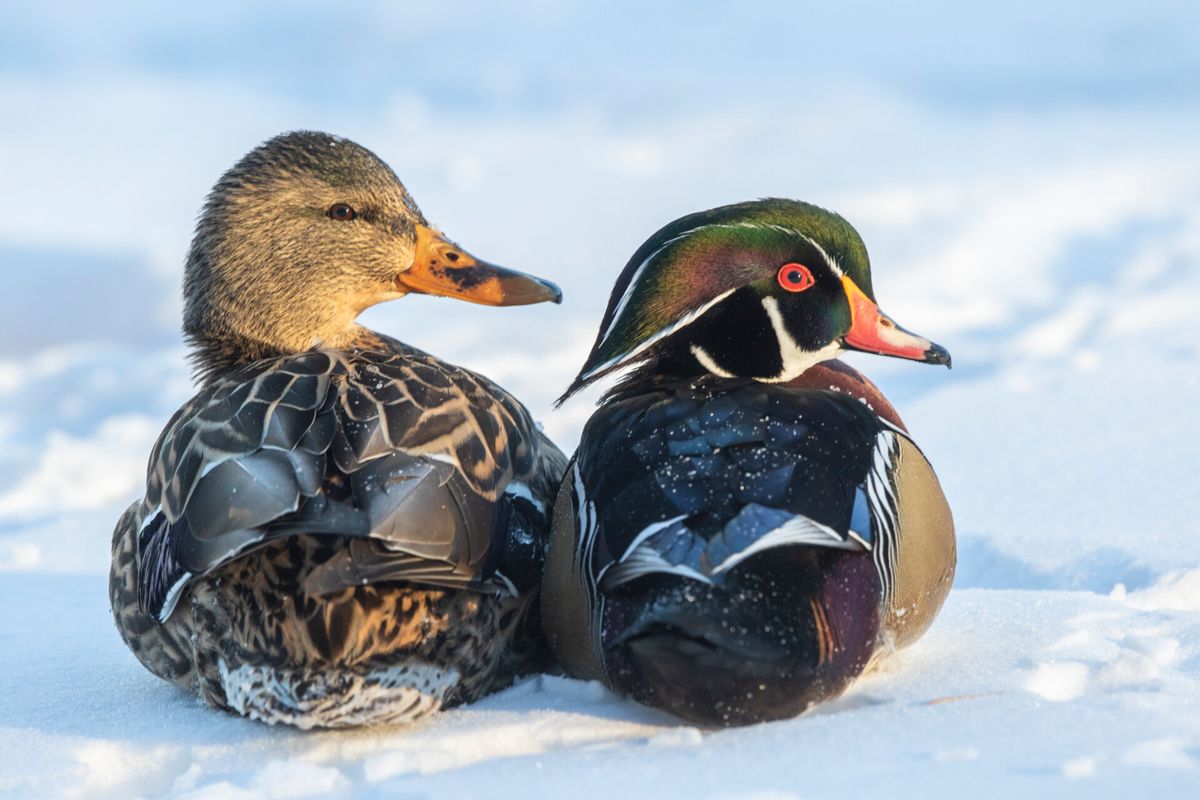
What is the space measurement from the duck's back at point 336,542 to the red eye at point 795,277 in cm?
74

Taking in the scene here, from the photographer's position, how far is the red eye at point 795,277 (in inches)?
132

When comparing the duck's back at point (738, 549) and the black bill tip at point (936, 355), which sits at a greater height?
the black bill tip at point (936, 355)

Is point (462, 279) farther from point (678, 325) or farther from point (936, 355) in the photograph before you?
point (936, 355)

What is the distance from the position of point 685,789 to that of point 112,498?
4.67 m

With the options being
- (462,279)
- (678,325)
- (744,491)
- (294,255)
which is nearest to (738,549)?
(744,491)

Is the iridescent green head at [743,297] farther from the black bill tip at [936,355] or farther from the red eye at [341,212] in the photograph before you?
the red eye at [341,212]

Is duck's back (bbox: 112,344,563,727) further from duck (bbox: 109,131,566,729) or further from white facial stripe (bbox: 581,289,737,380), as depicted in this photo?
white facial stripe (bbox: 581,289,737,380)

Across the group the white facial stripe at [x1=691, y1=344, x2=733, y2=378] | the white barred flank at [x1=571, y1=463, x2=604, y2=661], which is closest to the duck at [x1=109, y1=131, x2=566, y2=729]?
the white barred flank at [x1=571, y1=463, x2=604, y2=661]

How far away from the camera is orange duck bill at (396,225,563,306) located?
13.8 ft

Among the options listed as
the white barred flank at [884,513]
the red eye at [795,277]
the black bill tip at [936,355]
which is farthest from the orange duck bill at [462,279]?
the white barred flank at [884,513]

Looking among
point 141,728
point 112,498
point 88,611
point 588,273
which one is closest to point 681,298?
point 141,728

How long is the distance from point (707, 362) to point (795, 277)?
0.27 m

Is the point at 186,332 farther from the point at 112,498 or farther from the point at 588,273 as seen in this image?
the point at 588,273

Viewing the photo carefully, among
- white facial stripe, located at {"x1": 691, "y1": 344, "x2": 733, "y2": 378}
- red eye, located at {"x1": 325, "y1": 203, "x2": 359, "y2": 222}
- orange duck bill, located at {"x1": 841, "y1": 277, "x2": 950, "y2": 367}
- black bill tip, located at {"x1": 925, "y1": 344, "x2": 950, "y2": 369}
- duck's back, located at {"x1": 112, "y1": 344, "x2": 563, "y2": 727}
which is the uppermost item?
red eye, located at {"x1": 325, "y1": 203, "x2": 359, "y2": 222}
